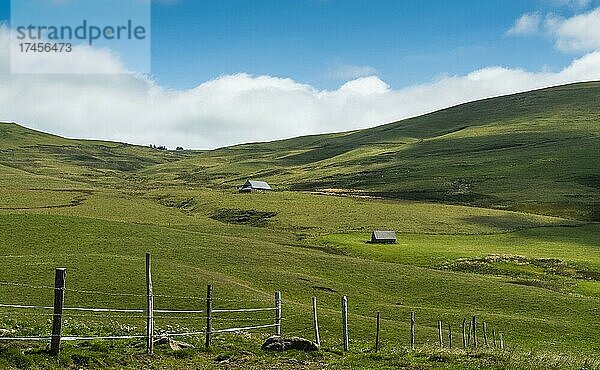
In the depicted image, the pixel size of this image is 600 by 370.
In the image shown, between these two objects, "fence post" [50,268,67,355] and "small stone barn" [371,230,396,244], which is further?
"small stone barn" [371,230,396,244]

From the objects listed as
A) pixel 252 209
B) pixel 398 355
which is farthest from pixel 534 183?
pixel 398 355

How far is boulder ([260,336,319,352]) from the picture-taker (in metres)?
26.9

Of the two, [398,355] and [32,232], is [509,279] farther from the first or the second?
[32,232]

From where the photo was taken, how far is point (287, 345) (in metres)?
27.1

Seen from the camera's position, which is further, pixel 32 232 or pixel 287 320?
pixel 32 232

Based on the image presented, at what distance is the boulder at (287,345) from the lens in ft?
88.1

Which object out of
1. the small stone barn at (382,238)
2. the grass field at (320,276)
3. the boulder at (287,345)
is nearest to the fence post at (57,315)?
the grass field at (320,276)

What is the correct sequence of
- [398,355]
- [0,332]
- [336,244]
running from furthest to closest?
[336,244]
[398,355]
[0,332]

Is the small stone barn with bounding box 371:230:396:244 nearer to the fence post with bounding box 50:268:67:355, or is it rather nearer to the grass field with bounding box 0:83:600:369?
the grass field with bounding box 0:83:600:369

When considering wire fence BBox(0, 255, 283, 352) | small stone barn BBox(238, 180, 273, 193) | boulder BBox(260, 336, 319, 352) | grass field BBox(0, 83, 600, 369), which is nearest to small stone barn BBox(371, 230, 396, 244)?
grass field BBox(0, 83, 600, 369)

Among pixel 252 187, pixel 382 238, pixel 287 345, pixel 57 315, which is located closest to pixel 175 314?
pixel 287 345

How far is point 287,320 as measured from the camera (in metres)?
42.7

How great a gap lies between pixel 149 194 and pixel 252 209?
4895cm

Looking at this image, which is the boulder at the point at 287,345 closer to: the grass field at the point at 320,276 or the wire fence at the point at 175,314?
the grass field at the point at 320,276
